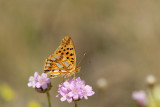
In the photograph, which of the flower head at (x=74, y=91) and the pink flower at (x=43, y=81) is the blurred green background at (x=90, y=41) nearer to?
the pink flower at (x=43, y=81)

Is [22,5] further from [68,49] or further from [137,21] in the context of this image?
[68,49]

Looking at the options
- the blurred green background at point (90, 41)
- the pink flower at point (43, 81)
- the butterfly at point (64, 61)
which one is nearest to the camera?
the pink flower at point (43, 81)

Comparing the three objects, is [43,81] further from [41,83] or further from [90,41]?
[90,41]

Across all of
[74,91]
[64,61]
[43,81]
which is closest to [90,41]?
[64,61]

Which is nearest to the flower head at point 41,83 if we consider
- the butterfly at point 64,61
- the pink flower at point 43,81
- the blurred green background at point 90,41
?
the pink flower at point 43,81

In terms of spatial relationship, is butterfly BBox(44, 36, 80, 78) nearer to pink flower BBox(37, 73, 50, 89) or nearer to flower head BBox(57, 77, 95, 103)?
pink flower BBox(37, 73, 50, 89)
